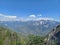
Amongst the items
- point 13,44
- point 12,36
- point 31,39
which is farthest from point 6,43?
point 31,39

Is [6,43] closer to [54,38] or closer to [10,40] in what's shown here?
[10,40]

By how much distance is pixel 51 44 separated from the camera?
99688 millimetres

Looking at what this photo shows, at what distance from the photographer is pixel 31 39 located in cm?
9194

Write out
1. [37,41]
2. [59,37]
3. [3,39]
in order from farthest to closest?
[3,39], [59,37], [37,41]

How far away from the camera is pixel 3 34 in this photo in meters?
124

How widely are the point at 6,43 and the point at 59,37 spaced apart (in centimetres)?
3497

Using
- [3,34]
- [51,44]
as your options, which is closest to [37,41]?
[51,44]

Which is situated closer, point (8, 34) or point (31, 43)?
point (31, 43)

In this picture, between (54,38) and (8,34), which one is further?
(8,34)

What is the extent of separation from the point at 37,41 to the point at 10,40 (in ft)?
109

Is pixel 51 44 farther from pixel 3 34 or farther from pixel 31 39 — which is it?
pixel 3 34

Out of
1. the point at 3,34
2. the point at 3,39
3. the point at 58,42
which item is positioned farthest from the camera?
the point at 3,34

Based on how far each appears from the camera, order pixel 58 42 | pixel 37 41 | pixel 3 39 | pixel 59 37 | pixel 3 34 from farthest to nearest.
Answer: pixel 3 34 < pixel 3 39 < pixel 59 37 < pixel 58 42 < pixel 37 41

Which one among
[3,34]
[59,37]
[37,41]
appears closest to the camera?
[37,41]
